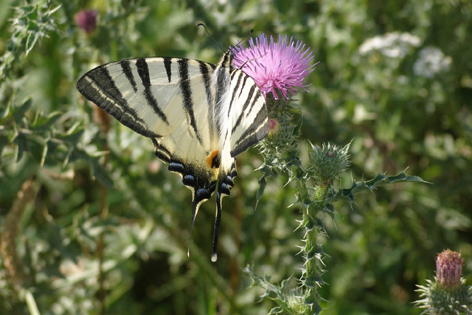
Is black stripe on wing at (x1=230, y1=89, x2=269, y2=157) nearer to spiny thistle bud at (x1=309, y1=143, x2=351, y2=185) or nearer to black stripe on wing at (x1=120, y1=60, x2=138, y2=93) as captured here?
spiny thistle bud at (x1=309, y1=143, x2=351, y2=185)

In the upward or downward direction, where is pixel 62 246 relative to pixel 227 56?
downward

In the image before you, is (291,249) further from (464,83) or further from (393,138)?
(464,83)

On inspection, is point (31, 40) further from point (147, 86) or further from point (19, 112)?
point (147, 86)

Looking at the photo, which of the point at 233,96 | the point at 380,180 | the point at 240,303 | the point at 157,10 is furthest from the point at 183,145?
the point at 157,10

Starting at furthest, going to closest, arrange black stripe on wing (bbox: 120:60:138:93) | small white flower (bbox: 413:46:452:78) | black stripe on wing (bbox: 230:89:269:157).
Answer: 1. small white flower (bbox: 413:46:452:78)
2. black stripe on wing (bbox: 120:60:138:93)
3. black stripe on wing (bbox: 230:89:269:157)

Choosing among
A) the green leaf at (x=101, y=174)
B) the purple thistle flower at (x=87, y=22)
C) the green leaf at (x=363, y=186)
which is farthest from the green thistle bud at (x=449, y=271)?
the purple thistle flower at (x=87, y=22)

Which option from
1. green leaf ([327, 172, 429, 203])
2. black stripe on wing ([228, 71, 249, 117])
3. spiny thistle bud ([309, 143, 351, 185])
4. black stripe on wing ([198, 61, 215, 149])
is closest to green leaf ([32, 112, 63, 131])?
black stripe on wing ([198, 61, 215, 149])
